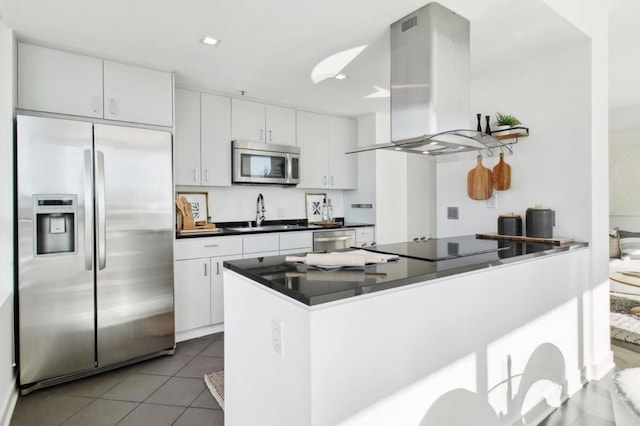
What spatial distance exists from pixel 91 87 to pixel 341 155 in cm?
279

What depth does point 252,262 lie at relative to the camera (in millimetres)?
1664

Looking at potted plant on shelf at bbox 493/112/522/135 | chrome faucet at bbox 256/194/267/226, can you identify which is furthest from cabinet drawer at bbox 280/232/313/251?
potted plant on shelf at bbox 493/112/522/135

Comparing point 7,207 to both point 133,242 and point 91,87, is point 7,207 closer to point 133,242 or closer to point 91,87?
point 133,242

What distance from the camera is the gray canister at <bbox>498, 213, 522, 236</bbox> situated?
2607mm

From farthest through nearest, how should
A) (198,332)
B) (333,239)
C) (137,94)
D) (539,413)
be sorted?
(333,239) → (198,332) → (137,94) → (539,413)

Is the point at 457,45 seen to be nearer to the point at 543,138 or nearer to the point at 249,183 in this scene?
the point at 543,138

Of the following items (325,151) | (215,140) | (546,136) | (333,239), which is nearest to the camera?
(546,136)

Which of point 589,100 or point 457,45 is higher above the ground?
point 457,45

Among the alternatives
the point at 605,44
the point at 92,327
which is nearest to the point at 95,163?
the point at 92,327

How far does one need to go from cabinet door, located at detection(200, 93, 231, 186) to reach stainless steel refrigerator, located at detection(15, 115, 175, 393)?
74 centimetres

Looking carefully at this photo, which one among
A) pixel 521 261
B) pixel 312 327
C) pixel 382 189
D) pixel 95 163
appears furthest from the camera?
pixel 382 189

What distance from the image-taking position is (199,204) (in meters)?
3.79

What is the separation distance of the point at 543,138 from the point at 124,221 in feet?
10.3

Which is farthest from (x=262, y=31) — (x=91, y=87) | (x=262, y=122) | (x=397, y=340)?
(x=397, y=340)
